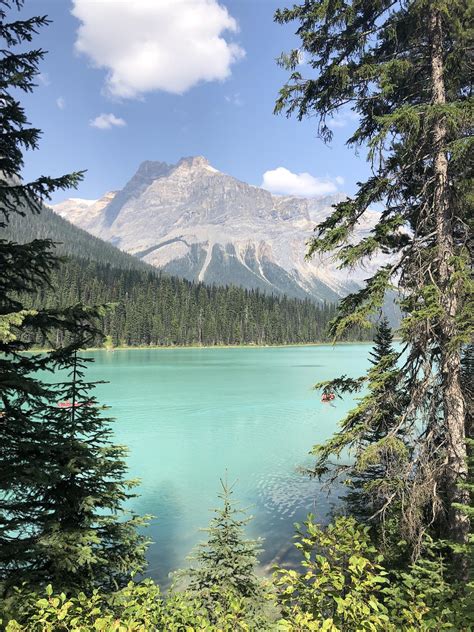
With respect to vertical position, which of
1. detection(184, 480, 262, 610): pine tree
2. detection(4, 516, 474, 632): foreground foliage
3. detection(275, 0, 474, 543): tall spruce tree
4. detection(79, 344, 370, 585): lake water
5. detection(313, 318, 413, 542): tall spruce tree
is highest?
detection(275, 0, 474, 543): tall spruce tree

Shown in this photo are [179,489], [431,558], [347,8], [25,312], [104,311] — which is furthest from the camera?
[179,489]

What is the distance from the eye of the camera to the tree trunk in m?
7.46

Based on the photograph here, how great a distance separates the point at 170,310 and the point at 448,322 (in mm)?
160364

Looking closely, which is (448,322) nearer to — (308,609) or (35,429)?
(308,609)

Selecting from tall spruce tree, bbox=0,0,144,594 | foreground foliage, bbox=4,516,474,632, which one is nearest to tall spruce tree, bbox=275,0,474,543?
foreground foliage, bbox=4,516,474,632

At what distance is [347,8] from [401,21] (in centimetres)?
125

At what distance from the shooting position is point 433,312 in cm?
729

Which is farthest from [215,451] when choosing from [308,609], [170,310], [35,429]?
[170,310]

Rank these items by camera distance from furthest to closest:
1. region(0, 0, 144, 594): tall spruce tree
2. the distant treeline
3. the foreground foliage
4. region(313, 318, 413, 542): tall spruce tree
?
1. the distant treeline
2. region(313, 318, 413, 542): tall spruce tree
3. region(0, 0, 144, 594): tall spruce tree
4. the foreground foliage

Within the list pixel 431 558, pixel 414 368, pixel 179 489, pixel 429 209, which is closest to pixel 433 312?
pixel 414 368

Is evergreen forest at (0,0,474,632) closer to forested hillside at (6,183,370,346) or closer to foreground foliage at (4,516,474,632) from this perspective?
foreground foliage at (4,516,474,632)

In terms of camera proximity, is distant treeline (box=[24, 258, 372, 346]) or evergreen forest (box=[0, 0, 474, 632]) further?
distant treeline (box=[24, 258, 372, 346])

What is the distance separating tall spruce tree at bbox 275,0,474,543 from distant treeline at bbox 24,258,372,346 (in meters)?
141

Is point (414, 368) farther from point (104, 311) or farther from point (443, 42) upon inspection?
point (443, 42)
